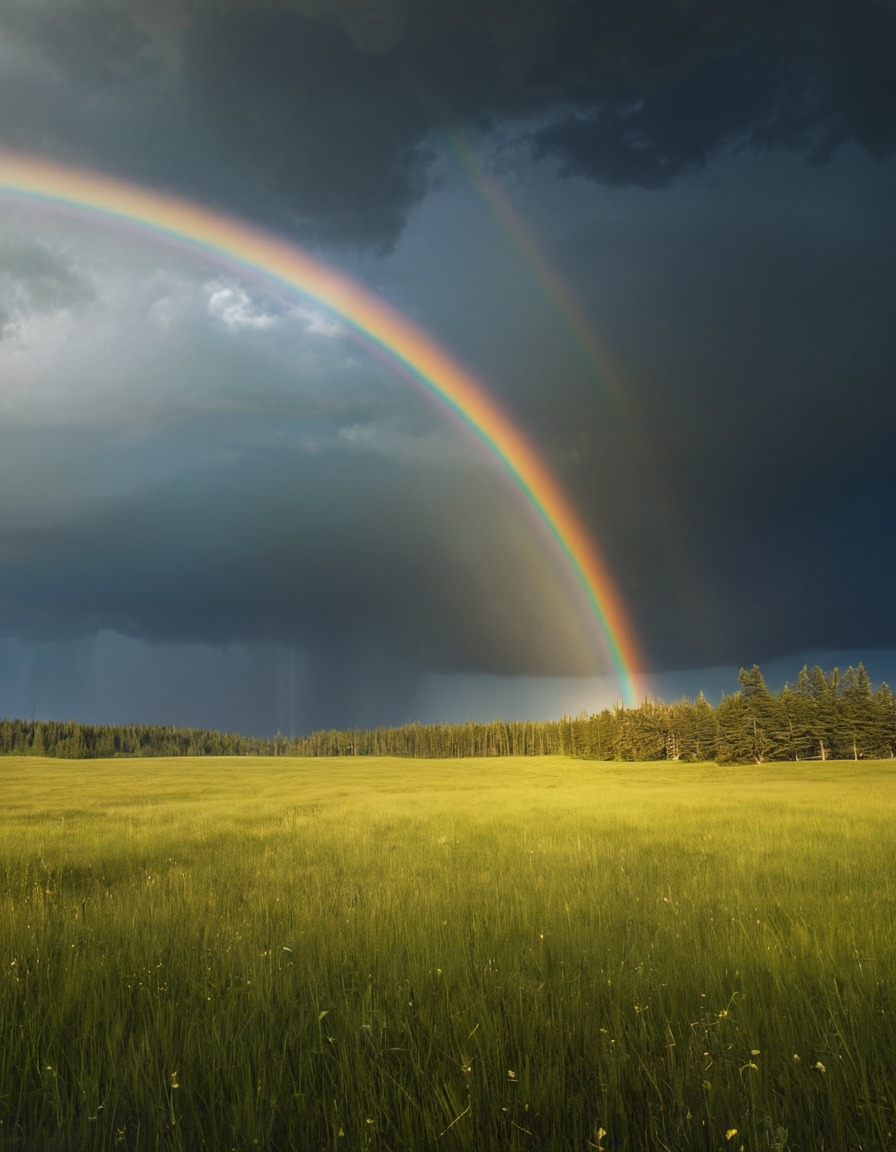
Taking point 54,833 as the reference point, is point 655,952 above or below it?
above

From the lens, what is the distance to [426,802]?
30016 mm

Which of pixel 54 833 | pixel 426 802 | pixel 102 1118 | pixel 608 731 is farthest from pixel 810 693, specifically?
pixel 102 1118

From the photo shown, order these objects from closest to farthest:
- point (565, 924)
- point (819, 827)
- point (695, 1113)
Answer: point (695, 1113)
point (565, 924)
point (819, 827)

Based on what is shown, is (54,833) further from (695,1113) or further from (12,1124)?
(695,1113)

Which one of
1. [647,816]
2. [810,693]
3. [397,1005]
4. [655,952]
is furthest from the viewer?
[810,693]

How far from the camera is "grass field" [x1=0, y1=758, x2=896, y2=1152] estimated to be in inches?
128

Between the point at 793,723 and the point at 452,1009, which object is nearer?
the point at 452,1009

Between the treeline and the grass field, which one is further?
the treeline

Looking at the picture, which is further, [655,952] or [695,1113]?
[655,952]

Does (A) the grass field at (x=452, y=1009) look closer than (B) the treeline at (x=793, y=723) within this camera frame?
Yes

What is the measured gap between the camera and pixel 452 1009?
4641mm

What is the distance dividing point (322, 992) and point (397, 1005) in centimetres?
65

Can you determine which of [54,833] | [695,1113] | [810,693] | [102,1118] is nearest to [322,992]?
[102,1118]

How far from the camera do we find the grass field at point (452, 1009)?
3.26 metres
